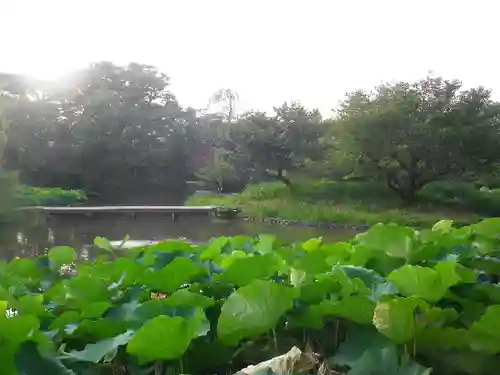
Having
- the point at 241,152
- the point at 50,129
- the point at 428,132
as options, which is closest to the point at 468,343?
the point at 428,132

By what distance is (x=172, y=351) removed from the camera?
0.47 meters

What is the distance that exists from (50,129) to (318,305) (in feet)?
42.6

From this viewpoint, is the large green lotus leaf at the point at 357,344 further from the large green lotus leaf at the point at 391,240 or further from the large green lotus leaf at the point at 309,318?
the large green lotus leaf at the point at 391,240

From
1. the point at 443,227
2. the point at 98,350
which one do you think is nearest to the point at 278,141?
the point at 443,227

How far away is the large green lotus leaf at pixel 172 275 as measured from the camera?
629 mm

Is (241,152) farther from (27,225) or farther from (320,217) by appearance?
(27,225)

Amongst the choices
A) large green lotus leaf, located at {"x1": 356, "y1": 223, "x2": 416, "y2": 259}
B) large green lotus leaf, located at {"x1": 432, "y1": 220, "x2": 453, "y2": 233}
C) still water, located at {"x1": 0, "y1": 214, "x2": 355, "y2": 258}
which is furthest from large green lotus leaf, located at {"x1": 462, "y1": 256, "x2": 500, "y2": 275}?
still water, located at {"x1": 0, "y1": 214, "x2": 355, "y2": 258}

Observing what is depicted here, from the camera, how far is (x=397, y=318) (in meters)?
0.48

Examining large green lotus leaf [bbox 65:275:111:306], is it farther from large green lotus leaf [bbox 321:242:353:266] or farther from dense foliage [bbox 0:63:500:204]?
dense foliage [bbox 0:63:500:204]

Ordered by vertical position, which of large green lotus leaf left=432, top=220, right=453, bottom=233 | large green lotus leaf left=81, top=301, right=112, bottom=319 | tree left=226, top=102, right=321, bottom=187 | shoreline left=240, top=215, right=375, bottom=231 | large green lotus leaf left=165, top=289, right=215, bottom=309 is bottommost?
shoreline left=240, top=215, right=375, bottom=231

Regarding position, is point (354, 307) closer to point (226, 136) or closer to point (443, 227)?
point (443, 227)

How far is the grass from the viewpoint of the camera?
8875 mm

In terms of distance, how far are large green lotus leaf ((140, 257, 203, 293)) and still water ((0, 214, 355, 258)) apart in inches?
229

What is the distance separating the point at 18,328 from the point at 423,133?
31.4 ft
